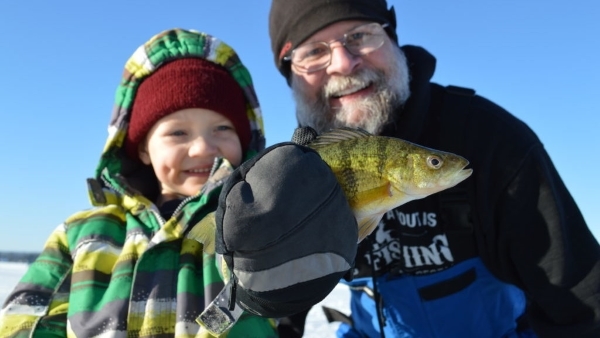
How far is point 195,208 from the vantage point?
2984 millimetres

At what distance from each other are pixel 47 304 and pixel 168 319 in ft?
2.48

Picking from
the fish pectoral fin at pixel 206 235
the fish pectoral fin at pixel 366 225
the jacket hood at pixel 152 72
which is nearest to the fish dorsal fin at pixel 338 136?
Result: the fish pectoral fin at pixel 366 225

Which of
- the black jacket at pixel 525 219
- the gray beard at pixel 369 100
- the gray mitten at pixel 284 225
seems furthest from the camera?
the gray beard at pixel 369 100

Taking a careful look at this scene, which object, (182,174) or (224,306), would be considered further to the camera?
(182,174)

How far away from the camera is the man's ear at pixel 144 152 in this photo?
362cm

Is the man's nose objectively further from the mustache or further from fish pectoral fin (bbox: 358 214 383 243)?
fish pectoral fin (bbox: 358 214 383 243)

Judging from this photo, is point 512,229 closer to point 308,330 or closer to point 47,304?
point 47,304

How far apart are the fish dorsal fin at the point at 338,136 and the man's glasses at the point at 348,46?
6.00 ft

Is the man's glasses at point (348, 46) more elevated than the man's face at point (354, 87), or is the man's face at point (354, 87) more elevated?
the man's glasses at point (348, 46)

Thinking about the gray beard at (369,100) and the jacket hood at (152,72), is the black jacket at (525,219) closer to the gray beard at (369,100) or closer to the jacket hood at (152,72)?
the gray beard at (369,100)

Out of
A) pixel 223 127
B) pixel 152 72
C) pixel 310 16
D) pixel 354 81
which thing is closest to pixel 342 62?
pixel 354 81

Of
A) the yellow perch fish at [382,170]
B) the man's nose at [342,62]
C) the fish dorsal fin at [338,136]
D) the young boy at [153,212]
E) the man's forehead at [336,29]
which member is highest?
the man's forehead at [336,29]

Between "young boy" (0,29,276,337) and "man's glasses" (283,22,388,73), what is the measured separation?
1.68ft

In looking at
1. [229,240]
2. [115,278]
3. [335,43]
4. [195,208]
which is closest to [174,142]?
[195,208]
